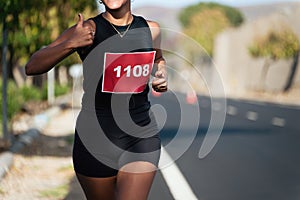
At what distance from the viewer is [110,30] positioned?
3949 millimetres

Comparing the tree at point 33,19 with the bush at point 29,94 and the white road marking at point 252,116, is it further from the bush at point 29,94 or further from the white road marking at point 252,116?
the white road marking at point 252,116

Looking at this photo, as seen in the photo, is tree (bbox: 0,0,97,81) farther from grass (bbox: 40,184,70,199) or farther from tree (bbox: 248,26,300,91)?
tree (bbox: 248,26,300,91)

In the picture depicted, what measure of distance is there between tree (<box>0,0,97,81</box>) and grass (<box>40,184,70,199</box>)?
7.43 ft

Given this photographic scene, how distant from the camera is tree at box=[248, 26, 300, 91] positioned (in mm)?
52969

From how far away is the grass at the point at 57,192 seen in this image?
796cm

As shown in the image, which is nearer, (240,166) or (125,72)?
(125,72)

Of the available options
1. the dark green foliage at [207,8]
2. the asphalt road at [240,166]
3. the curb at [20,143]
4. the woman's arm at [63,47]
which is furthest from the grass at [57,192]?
the dark green foliage at [207,8]

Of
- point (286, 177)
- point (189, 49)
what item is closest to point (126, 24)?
point (286, 177)

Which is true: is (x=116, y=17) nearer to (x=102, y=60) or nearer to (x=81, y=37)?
(x=102, y=60)

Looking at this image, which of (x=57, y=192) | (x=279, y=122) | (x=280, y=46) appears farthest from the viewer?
(x=280, y=46)

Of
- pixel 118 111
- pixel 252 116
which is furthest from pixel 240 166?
pixel 252 116

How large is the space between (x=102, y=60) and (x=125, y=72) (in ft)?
0.49

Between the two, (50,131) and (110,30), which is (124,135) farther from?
(50,131)

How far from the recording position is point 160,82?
3.97 metres
